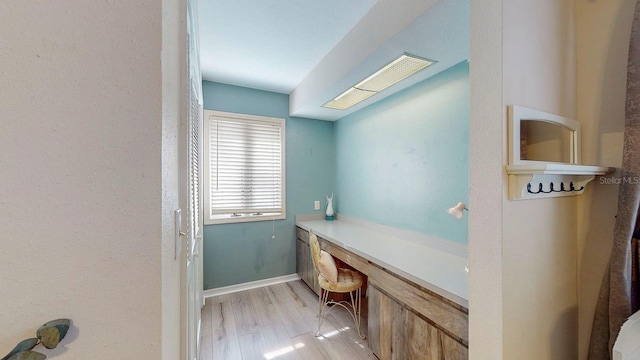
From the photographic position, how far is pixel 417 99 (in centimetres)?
211

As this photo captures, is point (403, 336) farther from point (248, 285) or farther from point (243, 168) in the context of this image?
point (243, 168)

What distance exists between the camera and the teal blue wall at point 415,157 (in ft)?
5.83

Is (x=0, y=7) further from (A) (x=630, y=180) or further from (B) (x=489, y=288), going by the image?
(A) (x=630, y=180)

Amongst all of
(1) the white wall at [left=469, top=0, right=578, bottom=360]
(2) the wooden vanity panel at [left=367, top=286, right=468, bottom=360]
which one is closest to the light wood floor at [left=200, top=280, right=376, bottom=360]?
(2) the wooden vanity panel at [left=367, top=286, right=468, bottom=360]

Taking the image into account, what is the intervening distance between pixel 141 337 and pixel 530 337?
1.34m

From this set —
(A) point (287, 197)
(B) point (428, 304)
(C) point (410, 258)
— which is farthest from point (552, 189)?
(A) point (287, 197)

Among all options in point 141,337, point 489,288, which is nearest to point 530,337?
point 489,288

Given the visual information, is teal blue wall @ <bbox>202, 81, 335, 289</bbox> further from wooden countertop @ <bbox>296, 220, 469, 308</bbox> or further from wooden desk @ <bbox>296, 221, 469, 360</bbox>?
wooden desk @ <bbox>296, 221, 469, 360</bbox>

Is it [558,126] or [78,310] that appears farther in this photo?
[558,126]

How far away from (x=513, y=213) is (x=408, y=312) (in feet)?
2.85

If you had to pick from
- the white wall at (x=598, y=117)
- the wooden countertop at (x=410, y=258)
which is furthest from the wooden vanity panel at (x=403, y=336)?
the white wall at (x=598, y=117)

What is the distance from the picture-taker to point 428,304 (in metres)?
1.31

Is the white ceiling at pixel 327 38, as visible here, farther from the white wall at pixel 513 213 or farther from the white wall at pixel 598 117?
the white wall at pixel 598 117

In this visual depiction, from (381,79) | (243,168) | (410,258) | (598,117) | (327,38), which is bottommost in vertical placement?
(410,258)
